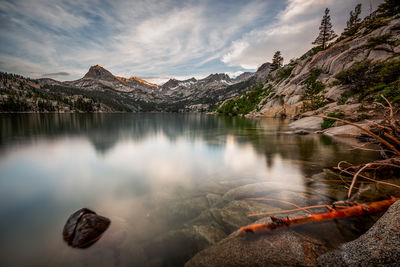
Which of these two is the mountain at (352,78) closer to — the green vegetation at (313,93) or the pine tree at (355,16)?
the green vegetation at (313,93)

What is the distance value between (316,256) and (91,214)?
22.3ft

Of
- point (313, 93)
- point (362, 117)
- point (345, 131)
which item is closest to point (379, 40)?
point (313, 93)

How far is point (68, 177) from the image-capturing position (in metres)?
10.5

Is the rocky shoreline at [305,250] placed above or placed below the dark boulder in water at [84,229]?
above

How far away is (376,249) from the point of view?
9.69 ft

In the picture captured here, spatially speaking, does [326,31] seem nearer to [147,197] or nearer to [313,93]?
[313,93]

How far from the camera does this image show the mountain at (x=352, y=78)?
22.3m

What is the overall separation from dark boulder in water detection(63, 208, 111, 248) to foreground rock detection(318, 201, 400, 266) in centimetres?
620

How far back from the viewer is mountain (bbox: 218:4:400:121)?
22.3 m

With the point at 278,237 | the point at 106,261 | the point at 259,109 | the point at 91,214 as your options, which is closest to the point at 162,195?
the point at 91,214

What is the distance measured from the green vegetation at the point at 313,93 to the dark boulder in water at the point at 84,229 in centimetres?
4687

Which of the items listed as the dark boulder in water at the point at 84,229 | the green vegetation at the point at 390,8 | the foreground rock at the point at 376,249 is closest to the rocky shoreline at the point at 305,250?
the foreground rock at the point at 376,249

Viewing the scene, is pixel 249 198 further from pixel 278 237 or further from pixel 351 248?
pixel 351 248

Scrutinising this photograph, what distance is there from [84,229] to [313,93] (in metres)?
56.9
